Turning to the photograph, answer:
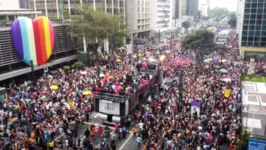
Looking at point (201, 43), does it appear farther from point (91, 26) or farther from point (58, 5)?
point (58, 5)

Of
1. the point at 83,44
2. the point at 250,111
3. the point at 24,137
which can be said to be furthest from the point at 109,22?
the point at 24,137

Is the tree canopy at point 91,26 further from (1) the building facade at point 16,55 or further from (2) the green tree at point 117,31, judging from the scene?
(1) the building facade at point 16,55

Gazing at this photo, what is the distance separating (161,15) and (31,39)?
6935cm

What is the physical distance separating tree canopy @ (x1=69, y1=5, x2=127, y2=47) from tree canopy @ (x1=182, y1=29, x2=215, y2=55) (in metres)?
14.9

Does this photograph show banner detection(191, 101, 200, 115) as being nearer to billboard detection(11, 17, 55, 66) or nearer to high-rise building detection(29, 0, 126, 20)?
billboard detection(11, 17, 55, 66)

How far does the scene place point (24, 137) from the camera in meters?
16.4

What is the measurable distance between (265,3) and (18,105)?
1769 inches

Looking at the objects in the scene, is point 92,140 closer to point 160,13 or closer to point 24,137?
point 24,137

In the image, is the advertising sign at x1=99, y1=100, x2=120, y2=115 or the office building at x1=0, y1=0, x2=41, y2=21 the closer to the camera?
the advertising sign at x1=99, y1=100, x2=120, y2=115

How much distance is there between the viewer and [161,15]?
94.6m

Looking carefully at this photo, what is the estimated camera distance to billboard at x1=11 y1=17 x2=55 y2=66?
30.1 m

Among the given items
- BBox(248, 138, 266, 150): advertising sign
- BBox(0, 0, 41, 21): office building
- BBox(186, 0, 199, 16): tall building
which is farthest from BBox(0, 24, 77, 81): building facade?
BBox(186, 0, 199, 16): tall building

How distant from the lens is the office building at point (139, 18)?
68062 mm

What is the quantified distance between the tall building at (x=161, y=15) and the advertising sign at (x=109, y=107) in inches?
2624
